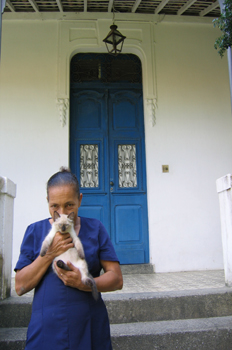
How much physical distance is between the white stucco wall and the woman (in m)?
4.10

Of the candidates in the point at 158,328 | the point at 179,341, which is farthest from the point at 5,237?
the point at 179,341

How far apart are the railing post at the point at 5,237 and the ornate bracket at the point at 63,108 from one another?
235 cm

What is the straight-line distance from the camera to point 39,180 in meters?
5.86

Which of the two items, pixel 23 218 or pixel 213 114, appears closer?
pixel 23 218

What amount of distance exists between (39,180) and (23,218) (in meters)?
0.73

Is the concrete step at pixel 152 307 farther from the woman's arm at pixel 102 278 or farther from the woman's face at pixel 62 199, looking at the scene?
the woman's face at pixel 62 199

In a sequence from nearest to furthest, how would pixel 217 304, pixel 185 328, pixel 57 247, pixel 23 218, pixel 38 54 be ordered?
pixel 57 247 → pixel 185 328 → pixel 217 304 → pixel 23 218 → pixel 38 54

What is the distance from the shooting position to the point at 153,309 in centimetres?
360

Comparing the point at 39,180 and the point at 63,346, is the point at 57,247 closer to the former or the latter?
the point at 63,346

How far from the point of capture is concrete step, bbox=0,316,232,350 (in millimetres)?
3137

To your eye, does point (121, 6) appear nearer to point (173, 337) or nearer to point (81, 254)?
point (173, 337)

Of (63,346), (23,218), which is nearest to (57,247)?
(63,346)

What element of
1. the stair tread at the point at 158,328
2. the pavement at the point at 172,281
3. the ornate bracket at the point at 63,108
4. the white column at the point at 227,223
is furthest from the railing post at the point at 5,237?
the white column at the point at 227,223

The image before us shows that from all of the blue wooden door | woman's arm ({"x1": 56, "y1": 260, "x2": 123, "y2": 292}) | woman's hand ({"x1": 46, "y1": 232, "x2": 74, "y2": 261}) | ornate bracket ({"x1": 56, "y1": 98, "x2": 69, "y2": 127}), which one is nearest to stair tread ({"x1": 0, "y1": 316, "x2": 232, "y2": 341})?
woman's arm ({"x1": 56, "y1": 260, "x2": 123, "y2": 292})
